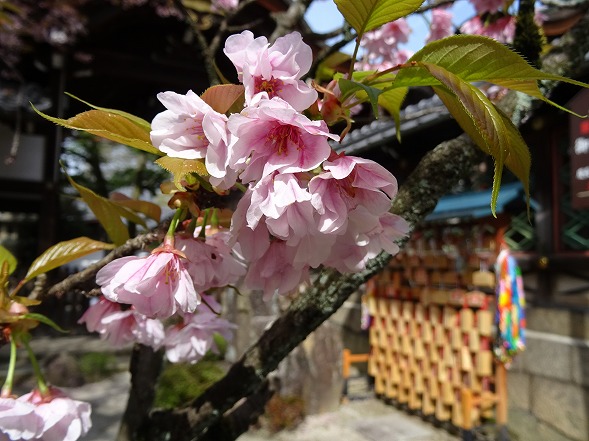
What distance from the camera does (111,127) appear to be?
0.64 metres

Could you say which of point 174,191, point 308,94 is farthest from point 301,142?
point 174,191

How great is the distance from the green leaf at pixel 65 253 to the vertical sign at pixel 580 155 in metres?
3.86

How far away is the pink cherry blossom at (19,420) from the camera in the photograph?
82 centimetres

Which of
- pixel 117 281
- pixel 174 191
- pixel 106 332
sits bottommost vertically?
pixel 106 332

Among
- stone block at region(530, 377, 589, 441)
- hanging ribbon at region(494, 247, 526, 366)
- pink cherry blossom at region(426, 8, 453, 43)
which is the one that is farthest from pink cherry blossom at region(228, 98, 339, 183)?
stone block at region(530, 377, 589, 441)

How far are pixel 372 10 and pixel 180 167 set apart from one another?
34cm

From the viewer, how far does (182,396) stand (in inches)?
200

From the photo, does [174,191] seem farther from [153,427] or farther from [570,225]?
[570,225]

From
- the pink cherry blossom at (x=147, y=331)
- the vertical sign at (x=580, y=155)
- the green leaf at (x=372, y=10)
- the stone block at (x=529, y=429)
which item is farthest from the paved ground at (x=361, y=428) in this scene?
the green leaf at (x=372, y=10)

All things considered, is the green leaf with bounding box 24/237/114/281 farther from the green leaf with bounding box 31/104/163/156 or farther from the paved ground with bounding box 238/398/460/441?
the paved ground with bounding box 238/398/460/441

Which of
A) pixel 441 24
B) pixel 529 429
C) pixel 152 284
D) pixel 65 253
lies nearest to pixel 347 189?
pixel 152 284

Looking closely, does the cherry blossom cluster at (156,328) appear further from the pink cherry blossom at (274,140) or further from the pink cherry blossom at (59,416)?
the pink cherry blossom at (274,140)

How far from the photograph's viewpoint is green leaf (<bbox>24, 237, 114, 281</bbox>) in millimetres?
913

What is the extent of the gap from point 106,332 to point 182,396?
4452mm
